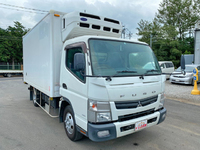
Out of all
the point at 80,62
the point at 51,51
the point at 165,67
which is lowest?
the point at 165,67

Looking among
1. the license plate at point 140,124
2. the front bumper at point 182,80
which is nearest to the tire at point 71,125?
the license plate at point 140,124

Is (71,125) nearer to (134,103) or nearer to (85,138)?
(85,138)

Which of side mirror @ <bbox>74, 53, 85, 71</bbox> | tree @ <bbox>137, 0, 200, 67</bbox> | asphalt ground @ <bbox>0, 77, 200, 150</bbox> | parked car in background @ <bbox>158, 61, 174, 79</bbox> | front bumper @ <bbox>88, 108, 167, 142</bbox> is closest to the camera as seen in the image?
front bumper @ <bbox>88, 108, 167, 142</bbox>

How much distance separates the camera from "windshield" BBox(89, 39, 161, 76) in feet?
9.90

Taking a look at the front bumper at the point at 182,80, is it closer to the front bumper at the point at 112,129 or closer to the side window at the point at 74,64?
the front bumper at the point at 112,129

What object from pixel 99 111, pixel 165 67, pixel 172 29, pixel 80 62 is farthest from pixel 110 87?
pixel 172 29

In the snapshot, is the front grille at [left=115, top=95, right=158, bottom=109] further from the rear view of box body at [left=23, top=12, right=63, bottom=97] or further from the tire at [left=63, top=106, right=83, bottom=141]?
the rear view of box body at [left=23, top=12, right=63, bottom=97]

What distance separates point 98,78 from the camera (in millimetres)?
2742

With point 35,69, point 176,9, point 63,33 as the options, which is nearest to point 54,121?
point 35,69

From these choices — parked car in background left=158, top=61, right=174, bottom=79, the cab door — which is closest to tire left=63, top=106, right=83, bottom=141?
the cab door

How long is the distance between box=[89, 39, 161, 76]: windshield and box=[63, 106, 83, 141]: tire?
4.19 feet

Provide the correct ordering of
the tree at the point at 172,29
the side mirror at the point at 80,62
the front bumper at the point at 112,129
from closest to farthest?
the front bumper at the point at 112,129 < the side mirror at the point at 80,62 < the tree at the point at 172,29

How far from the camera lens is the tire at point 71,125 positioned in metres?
3.46

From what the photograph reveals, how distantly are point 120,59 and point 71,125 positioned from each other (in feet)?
5.99
